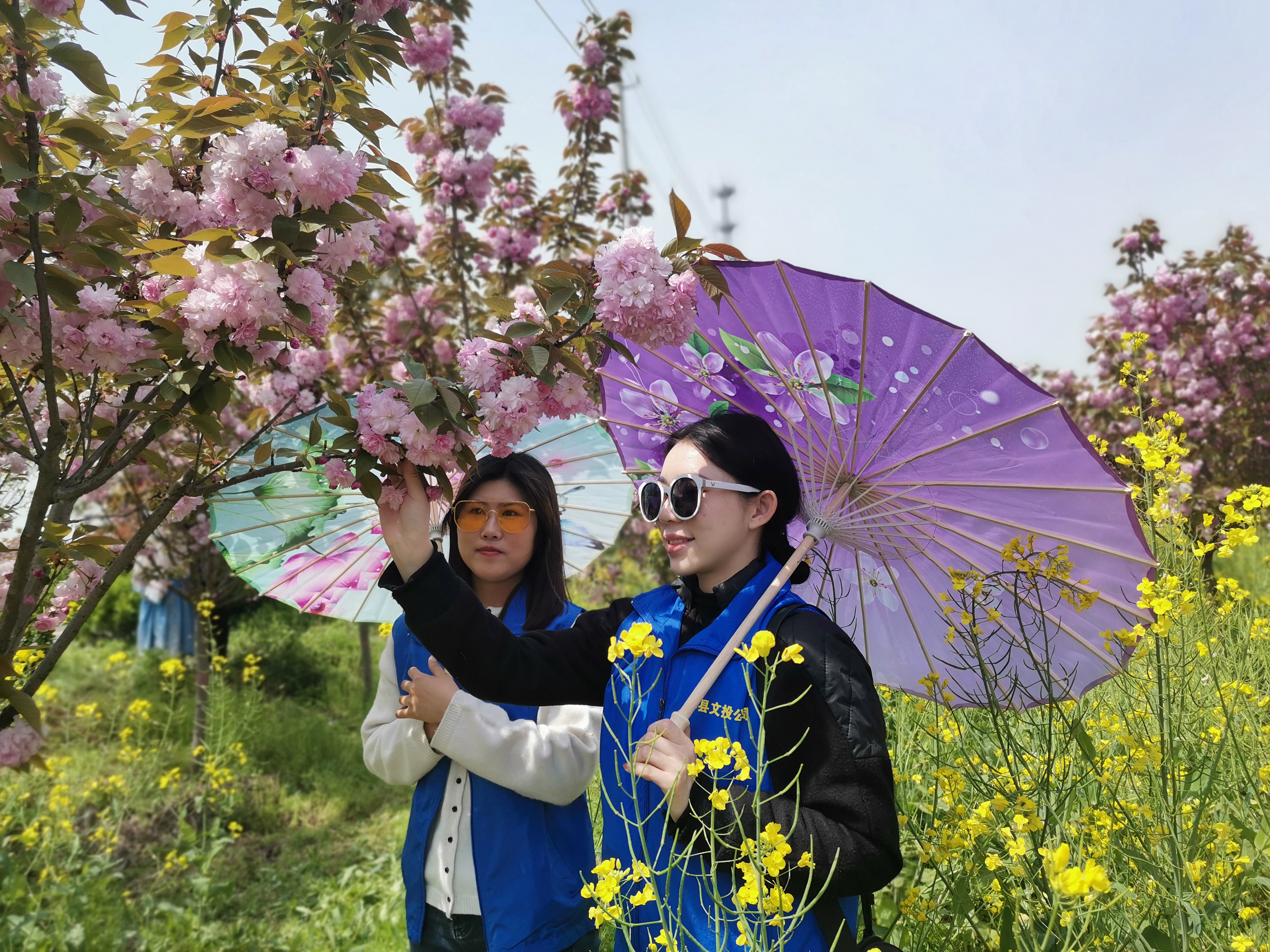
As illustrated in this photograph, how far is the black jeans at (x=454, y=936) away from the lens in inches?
62.0

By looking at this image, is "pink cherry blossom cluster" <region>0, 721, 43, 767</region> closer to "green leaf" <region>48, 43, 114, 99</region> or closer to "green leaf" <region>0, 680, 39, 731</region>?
"green leaf" <region>0, 680, 39, 731</region>

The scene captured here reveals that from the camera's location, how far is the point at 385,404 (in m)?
1.16

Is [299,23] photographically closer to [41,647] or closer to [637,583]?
[41,647]

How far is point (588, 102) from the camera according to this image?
4.55 meters

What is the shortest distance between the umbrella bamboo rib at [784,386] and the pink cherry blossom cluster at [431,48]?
3.22m

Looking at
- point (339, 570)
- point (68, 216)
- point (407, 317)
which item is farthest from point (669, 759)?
point (407, 317)

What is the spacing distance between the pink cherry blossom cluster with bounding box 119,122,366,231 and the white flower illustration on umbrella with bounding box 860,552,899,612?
126cm

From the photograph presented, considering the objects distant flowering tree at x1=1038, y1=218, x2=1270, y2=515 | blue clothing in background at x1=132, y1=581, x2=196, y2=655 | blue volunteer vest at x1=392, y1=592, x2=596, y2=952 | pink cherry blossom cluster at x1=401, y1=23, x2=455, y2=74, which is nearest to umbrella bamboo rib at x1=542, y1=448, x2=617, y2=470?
blue volunteer vest at x1=392, y1=592, x2=596, y2=952

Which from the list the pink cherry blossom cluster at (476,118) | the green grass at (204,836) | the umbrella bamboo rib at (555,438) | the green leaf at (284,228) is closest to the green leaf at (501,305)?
the green leaf at (284,228)

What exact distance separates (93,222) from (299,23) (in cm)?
41

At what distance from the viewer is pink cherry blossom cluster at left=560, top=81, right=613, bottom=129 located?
455cm

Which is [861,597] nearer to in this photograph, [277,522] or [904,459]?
[904,459]

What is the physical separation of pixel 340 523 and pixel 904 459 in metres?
1.30

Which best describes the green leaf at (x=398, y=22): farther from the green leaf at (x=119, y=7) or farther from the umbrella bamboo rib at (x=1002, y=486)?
the umbrella bamboo rib at (x=1002, y=486)
